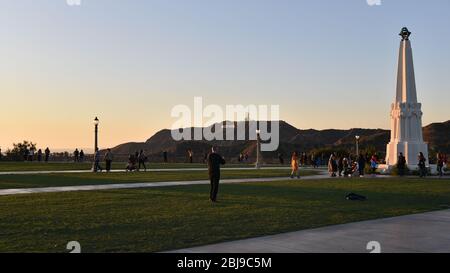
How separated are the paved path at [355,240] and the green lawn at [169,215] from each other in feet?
1.81

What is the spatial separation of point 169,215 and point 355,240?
15.7 feet

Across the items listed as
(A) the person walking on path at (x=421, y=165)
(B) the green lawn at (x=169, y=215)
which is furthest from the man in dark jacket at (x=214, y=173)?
(A) the person walking on path at (x=421, y=165)

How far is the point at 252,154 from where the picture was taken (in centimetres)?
9900

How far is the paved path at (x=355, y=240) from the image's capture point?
25.2ft

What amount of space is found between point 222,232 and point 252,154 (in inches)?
3540

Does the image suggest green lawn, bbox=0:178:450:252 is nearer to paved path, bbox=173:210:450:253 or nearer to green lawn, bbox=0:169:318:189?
paved path, bbox=173:210:450:253

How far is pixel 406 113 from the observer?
1324 inches

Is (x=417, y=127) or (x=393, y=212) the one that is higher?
(x=417, y=127)

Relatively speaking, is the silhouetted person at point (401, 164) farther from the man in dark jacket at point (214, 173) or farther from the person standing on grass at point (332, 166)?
the man in dark jacket at point (214, 173)

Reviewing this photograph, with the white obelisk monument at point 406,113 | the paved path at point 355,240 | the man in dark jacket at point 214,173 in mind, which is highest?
the white obelisk monument at point 406,113

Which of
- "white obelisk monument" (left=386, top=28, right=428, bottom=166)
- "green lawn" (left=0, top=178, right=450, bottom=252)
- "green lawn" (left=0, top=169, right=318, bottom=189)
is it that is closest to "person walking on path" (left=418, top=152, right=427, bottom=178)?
"white obelisk monument" (left=386, top=28, right=428, bottom=166)

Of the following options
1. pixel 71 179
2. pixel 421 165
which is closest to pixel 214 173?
pixel 71 179

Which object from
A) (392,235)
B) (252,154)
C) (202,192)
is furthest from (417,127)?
(252,154)
